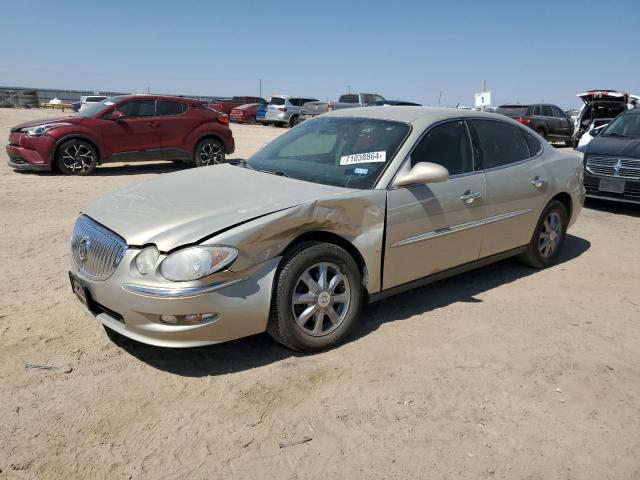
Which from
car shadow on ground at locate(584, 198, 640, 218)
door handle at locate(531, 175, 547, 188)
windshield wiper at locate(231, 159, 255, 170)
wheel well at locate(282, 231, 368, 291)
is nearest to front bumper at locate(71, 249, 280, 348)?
wheel well at locate(282, 231, 368, 291)

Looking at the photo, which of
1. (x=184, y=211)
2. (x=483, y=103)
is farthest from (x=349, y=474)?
(x=483, y=103)

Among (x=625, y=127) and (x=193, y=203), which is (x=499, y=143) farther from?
(x=625, y=127)

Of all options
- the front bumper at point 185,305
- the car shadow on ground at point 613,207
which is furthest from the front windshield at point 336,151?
the car shadow on ground at point 613,207

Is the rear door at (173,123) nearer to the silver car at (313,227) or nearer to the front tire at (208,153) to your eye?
the front tire at (208,153)

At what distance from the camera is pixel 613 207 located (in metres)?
9.03

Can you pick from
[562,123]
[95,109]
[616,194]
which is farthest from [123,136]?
[562,123]

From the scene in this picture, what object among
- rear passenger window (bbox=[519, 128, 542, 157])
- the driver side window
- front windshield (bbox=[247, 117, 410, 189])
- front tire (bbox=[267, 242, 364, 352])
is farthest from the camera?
the driver side window

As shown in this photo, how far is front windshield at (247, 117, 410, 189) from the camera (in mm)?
4020

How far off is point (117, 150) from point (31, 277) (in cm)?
639

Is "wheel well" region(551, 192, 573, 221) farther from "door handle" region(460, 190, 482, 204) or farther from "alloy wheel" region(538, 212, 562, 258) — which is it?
"door handle" region(460, 190, 482, 204)

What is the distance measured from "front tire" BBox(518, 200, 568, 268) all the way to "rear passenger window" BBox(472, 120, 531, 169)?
0.67 m

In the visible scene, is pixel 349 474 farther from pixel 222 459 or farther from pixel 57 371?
pixel 57 371

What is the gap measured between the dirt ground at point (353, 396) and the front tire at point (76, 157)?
6.06m

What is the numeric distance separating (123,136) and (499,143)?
26.3ft
